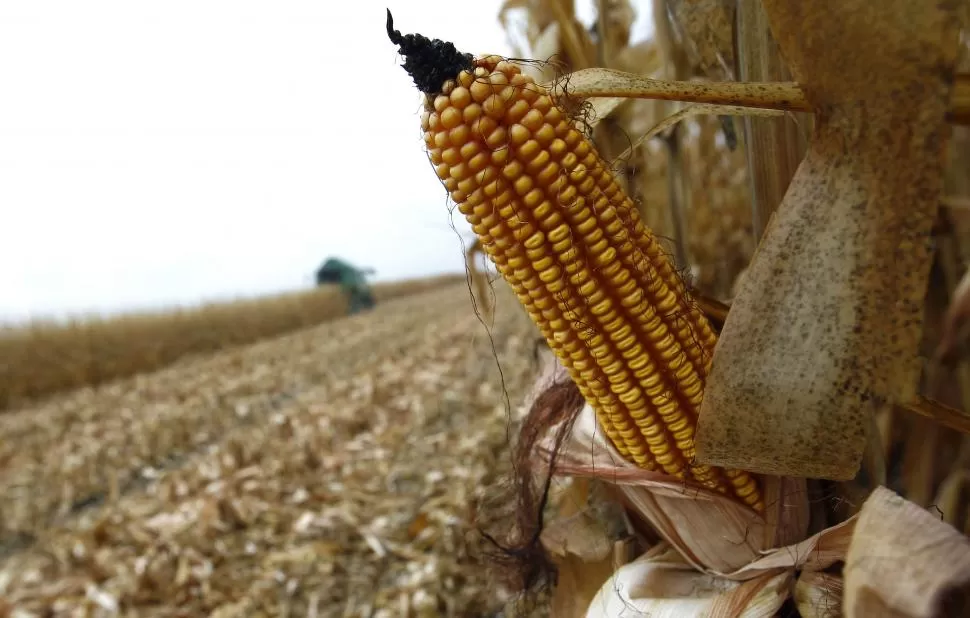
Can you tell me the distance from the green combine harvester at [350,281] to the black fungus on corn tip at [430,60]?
14.3 metres

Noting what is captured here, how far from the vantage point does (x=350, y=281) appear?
1574 cm

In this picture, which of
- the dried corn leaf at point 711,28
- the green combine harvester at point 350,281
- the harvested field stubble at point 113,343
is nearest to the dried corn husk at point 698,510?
the dried corn leaf at point 711,28

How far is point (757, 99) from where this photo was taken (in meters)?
0.51

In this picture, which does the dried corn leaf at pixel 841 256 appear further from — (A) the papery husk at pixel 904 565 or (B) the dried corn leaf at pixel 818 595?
(B) the dried corn leaf at pixel 818 595

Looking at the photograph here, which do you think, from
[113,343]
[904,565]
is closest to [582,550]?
[904,565]

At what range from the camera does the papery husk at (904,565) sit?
377mm

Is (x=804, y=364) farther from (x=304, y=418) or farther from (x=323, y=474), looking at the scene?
(x=304, y=418)

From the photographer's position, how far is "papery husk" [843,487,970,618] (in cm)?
38

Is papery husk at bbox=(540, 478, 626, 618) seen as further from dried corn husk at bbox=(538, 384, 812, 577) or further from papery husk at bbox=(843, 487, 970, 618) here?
papery husk at bbox=(843, 487, 970, 618)

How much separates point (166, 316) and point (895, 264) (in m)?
10.3

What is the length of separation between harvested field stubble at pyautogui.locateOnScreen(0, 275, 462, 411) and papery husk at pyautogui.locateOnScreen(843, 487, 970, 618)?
7.82 m

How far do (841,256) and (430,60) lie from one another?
432mm

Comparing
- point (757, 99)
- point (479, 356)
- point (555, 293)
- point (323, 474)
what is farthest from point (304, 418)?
point (757, 99)

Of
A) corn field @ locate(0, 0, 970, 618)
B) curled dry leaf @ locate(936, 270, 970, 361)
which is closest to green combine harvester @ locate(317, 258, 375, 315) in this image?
corn field @ locate(0, 0, 970, 618)
